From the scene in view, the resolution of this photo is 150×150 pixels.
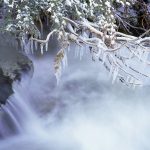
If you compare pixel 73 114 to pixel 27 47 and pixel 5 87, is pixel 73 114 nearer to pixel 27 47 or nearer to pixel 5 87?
pixel 5 87

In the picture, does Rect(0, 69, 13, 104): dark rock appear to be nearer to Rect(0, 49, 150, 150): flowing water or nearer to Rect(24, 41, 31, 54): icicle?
Rect(0, 49, 150, 150): flowing water

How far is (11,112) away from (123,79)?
1328 millimetres

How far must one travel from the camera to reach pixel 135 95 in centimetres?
491

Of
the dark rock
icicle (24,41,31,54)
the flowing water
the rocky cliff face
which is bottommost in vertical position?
the flowing water

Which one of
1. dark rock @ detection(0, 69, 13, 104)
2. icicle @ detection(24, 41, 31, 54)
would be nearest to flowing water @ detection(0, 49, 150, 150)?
dark rock @ detection(0, 69, 13, 104)

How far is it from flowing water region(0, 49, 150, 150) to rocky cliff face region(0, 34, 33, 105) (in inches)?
4.0

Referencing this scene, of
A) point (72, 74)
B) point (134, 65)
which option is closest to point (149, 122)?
point (134, 65)

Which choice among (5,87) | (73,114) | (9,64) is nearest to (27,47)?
(9,64)

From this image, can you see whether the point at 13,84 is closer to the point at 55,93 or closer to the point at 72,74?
the point at 55,93

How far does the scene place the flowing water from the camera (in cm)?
412

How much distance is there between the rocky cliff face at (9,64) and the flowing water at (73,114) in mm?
101

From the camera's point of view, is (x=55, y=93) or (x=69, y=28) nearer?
(x=69, y=28)

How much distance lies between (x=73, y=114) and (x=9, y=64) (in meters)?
0.95

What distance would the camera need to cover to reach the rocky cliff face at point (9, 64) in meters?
4.20
